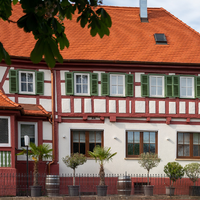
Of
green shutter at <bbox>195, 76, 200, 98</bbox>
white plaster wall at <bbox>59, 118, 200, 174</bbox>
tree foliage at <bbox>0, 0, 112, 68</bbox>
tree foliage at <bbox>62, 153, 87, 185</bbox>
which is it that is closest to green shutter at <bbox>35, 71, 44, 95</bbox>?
white plaster wall at <bbox>59, 118, 200, 174</bbox>

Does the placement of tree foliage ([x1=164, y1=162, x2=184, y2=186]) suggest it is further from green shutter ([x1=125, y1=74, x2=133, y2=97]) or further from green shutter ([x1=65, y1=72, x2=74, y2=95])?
green shutter ([x1=65, y1=72, x2=74, y2=95])

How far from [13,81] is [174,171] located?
7684mm

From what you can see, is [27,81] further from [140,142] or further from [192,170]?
[192,170]

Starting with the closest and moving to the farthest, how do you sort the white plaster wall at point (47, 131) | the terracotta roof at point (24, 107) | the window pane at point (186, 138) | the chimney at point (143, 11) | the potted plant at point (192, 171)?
the terracotta roof at point (24, 107) < the potted plant at point (192, 171) < the white plaster wall at point (47, 131) < the window pane at point (186, 138) < the chimney at point (143, 11)

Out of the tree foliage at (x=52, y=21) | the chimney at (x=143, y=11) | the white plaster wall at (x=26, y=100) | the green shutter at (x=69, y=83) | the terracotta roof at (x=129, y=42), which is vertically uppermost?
the chimney at (x=143, y=11)

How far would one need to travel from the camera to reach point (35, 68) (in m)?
18.0

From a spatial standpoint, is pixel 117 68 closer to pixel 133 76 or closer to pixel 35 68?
pixel 133 76

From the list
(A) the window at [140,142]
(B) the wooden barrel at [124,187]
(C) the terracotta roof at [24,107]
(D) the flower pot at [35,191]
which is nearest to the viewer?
(D) the flower pot at [35,191]

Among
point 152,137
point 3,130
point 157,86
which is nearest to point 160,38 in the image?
point 157,86

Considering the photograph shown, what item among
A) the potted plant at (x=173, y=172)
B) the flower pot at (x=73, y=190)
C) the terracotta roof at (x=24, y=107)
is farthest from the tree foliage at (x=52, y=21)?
the potted plant at (x=173, y=172)

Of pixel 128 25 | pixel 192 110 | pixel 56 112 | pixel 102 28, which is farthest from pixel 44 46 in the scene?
pixel 128 25

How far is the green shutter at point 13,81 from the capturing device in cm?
1761

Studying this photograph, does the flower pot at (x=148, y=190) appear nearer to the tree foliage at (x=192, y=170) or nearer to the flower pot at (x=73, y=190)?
the tree foliage at (x=192, y=170)

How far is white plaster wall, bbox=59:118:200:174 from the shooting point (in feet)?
59.3
